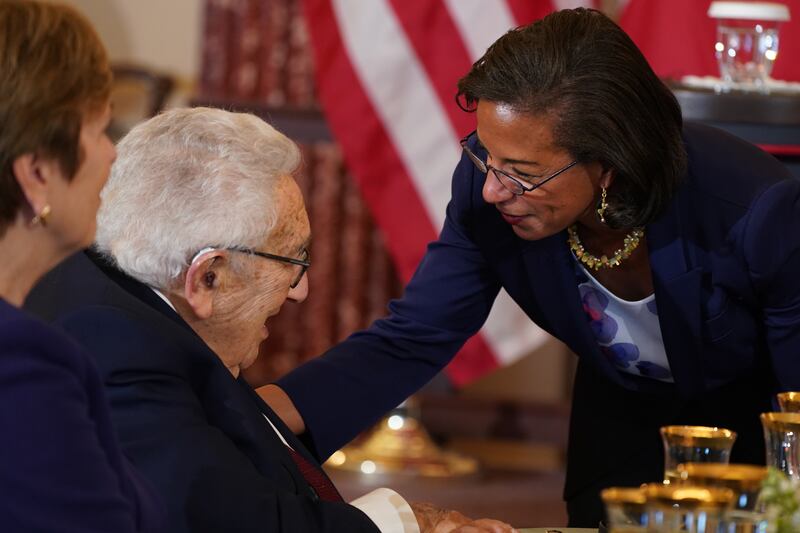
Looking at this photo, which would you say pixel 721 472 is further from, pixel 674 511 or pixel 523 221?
pixel 523 221

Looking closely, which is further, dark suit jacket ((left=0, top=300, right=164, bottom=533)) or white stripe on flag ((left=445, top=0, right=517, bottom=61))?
white stripe on flag ((left=445, top=0, right=517, bottom=61))

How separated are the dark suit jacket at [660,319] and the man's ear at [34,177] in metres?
1.08

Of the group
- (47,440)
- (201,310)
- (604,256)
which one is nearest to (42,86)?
(47,440)

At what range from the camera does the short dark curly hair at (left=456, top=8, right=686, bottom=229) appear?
226 cm

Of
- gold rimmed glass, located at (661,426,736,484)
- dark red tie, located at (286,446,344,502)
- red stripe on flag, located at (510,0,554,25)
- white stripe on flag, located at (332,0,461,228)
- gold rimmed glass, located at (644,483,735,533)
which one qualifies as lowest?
white stripe on flag, located at (332,0,461,228)

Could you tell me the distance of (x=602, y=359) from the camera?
260 cm

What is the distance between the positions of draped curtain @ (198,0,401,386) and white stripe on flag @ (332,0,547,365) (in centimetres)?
60

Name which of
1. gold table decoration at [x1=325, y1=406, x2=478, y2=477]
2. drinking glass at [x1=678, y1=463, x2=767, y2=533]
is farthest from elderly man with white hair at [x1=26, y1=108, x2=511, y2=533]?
gold table decoration at [x1=325, y1=406, x2=478, y2=477]

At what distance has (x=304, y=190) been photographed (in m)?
5.54

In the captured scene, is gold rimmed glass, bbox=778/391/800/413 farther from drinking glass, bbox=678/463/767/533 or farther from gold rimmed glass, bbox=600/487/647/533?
gold rimmed glass, bbox=600/487/647/533

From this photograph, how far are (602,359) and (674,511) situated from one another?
128 cm

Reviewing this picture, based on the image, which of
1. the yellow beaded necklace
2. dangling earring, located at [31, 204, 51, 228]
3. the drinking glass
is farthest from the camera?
the yellow beaded necklace

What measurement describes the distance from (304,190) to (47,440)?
4.05 m

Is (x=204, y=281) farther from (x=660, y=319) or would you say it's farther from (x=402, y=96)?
(x=402, y=96)
